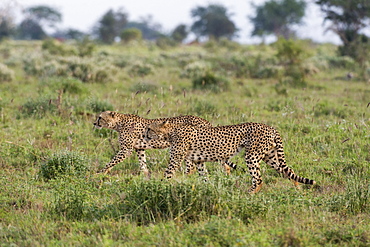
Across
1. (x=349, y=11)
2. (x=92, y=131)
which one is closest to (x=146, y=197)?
(x=92, y=131)

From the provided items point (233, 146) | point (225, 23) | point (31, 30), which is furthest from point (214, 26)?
point (233, 146)

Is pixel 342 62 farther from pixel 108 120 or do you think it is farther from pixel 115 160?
pixel 115 160

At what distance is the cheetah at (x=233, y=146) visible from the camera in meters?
6.26

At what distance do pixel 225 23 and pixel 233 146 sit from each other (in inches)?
2234

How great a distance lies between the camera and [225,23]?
61.5 meters

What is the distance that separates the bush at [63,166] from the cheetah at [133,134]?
357mm

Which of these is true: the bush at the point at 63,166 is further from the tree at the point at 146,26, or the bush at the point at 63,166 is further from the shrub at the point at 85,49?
the tree at the point at 146,26

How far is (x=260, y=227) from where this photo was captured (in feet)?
14.6

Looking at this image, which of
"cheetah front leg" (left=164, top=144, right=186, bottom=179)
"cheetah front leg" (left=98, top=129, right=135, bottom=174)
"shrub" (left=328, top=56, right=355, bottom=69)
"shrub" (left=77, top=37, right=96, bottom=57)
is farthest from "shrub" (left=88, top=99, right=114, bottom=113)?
"shrub" (left=328, top=56, right=355, bottom=69)

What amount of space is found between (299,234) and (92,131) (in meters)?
5.58

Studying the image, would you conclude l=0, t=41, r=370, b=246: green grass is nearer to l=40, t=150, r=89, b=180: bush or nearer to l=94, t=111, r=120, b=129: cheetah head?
l=40, t=150, r=89, b=180: bush

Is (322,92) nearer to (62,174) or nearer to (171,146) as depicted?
(171,146)

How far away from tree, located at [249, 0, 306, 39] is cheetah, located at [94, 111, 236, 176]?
165 ft

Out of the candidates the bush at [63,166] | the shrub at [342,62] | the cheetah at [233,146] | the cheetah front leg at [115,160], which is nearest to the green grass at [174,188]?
the bush at [63,166]
